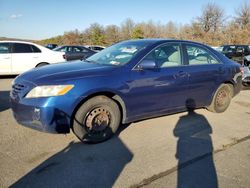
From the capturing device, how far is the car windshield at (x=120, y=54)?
4.82 m

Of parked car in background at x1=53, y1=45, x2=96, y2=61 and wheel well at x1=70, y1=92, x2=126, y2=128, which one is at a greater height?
parked car in background at x1=53, y1=45, x2=96, y2=61

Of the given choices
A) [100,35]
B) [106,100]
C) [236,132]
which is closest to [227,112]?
[236,132]

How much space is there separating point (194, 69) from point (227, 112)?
172cm

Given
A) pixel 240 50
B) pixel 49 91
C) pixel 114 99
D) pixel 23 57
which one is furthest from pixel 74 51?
pixel 49 91

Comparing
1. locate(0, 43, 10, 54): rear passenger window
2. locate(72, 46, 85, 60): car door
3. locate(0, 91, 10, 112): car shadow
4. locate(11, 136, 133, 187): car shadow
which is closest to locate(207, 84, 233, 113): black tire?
locate(11, 136, 133, 187): car shadow

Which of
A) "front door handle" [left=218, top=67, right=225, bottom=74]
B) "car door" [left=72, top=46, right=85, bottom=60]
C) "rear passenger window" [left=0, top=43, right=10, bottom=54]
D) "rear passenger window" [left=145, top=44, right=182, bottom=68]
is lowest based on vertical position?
"front door handle" [left=218, top=67, right=225, bottom=74]

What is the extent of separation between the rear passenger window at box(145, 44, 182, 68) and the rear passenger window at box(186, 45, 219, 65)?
298 millimetres

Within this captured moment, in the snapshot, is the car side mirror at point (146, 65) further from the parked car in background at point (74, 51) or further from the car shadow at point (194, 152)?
the parked car in background at point (74, 51)

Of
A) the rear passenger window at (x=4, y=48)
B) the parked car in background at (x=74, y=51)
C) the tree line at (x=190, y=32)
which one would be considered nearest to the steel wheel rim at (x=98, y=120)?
the rear passenger window at (x=4, y=48)

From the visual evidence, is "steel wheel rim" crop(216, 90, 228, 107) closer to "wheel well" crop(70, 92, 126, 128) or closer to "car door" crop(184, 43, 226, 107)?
"car door" crop(184, 43, 226, 107)

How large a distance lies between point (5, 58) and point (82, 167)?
815cm

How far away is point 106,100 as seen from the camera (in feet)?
14.3

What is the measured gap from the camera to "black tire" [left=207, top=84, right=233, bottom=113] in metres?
6.12

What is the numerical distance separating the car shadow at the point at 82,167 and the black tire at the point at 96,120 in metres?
0.15
